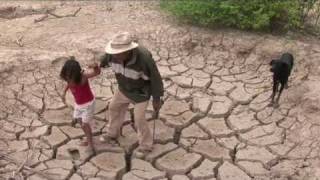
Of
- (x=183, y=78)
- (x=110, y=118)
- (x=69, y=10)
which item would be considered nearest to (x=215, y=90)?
(x=183, y=78)

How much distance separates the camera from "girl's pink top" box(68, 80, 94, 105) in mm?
5180

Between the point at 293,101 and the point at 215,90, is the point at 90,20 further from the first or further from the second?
the point at 293,101

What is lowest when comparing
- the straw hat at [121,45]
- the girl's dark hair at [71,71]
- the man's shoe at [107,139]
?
the man's shoe at [107,139]

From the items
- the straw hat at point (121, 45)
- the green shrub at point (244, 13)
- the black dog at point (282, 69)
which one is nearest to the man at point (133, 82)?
the straw hat at point (121, 45)

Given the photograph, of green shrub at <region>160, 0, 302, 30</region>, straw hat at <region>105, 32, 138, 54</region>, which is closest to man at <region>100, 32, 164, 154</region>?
straw hat at <region>105, 32, 138, 54</region>

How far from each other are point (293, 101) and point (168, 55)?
1567 mm

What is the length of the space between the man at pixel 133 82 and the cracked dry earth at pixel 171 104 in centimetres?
20

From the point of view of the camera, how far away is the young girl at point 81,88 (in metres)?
5.02

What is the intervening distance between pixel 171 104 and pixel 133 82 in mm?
1061

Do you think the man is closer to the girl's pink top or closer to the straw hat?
the straw hat

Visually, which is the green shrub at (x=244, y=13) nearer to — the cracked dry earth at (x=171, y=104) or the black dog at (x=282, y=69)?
the cracked dry earth at (x=171, y=104)

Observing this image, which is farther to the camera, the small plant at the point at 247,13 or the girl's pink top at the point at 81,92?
the small plant at the point at 247,13

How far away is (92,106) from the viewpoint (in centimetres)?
534

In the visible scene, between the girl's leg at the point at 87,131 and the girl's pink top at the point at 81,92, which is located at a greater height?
the girl's pink top at the point at 81,92
